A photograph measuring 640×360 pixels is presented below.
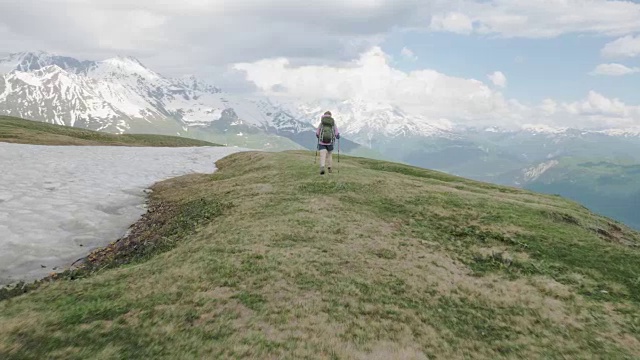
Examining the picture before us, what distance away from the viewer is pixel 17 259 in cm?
1805

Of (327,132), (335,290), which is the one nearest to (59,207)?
(327,132)

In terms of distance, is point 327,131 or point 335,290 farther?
point 327,131

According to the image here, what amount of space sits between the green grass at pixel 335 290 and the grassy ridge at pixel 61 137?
7579 centimetres

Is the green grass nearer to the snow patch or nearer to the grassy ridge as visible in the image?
the snow patch

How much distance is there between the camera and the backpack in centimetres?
3225

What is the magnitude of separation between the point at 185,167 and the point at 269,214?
3458cm

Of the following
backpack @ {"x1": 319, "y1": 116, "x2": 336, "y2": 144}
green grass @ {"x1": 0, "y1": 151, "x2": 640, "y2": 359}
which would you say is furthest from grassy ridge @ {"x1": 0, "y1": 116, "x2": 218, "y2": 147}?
green grass @ {"x1": 0, "y1": 151, "x2": 640, "y2": 359}

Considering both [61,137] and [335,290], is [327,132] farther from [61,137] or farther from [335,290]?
[61,137]

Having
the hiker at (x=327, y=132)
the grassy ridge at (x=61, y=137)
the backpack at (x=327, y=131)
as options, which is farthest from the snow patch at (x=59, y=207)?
the grassy ridge at (x=61, y=137)

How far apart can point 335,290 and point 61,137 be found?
332ft

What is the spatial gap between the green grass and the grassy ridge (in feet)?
249

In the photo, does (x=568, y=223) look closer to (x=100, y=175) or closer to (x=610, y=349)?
(x=610, y=349)

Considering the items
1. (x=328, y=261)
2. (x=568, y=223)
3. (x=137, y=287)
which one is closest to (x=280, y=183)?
(x=328, y=261)

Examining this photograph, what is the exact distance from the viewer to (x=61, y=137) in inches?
3703
